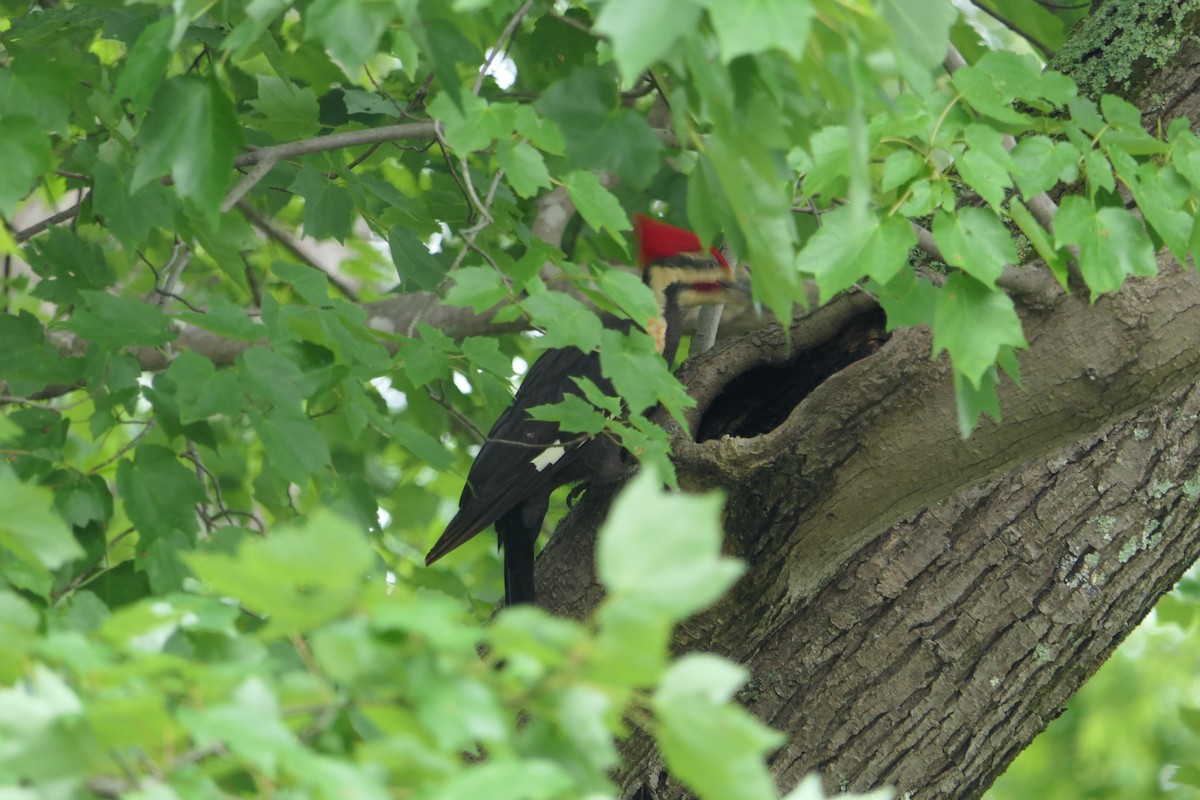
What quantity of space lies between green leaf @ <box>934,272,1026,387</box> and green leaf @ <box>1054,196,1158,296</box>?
127mm

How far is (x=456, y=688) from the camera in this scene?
826 mm

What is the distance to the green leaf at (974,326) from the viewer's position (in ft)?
5.19

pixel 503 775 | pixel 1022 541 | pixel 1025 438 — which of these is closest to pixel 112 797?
pixel 503 775

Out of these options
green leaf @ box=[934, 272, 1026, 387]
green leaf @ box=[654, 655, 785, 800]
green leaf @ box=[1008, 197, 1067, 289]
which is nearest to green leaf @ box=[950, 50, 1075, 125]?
green leaf @ box=[1008, 197, 1067, 289]

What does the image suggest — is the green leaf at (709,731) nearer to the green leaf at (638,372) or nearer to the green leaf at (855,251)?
the green leaf at (855,251)

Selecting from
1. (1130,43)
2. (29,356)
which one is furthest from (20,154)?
(1130,43)

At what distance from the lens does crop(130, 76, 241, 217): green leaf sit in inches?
56.9

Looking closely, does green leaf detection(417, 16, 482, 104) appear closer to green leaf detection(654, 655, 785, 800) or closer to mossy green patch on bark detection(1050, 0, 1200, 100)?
green leaf detection(654, 655, 785, 800)

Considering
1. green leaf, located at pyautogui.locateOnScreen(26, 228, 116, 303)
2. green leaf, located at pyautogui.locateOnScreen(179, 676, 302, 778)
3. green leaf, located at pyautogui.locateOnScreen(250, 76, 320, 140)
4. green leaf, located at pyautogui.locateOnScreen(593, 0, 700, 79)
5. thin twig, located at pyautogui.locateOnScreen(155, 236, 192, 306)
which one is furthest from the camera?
thin twig, located at pyautogui.locateOnScreen(155, 236, 192, 306)

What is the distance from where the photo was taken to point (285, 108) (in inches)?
91.9

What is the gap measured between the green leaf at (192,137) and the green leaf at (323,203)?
2.85ft

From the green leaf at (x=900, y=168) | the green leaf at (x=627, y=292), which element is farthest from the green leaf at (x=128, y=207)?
the green leaf at (x=900, y=168)

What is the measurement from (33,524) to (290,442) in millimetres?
627

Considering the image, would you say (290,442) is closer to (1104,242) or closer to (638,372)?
(638,372)
